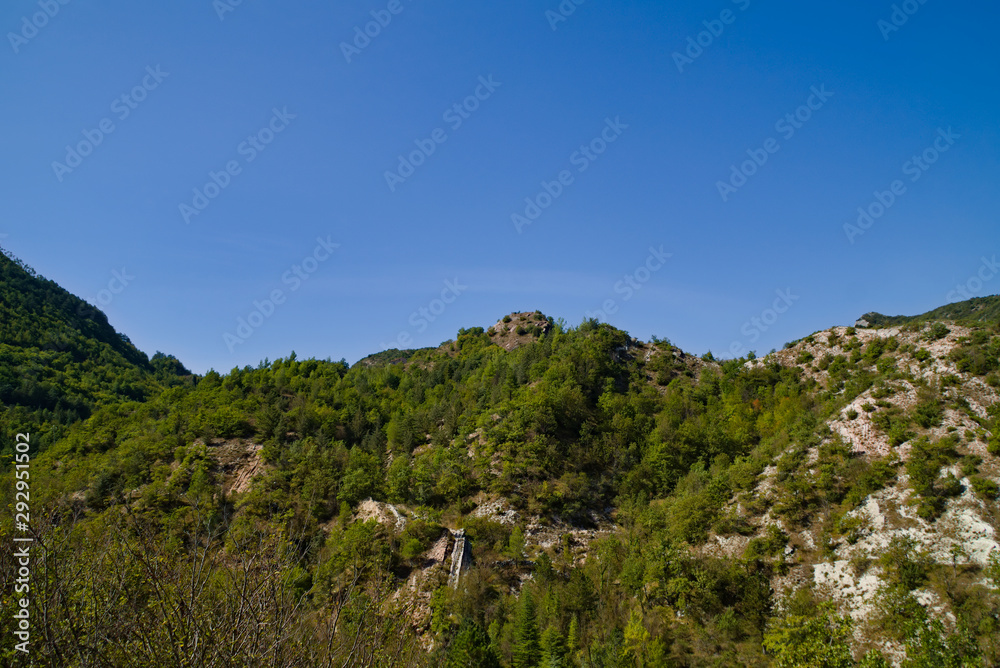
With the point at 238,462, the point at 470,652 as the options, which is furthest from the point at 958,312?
the point at 238,462

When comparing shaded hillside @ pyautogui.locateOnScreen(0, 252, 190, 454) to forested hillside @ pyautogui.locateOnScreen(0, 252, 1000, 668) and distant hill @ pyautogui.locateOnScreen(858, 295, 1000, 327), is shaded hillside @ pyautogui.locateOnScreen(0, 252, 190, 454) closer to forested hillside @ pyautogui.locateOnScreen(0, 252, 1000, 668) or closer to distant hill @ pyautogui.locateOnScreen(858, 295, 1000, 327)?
forested hillside @ pyautogui.locateOnScreen(0, 252, 1000, 668)

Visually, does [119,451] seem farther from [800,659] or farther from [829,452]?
[829,452]

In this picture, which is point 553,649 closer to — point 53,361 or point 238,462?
point 238,462

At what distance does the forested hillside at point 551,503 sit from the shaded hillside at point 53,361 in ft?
2.22

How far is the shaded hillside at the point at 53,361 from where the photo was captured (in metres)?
61.8

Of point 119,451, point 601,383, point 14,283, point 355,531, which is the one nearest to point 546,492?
point 355,531

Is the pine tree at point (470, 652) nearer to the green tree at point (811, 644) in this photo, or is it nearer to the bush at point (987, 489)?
the green tree at point (811, 644)

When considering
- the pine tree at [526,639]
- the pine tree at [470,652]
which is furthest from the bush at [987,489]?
the pine tree at [470,652]

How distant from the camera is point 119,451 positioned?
50.8 meters

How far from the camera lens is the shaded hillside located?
2432 inches

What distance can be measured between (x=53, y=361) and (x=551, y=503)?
76713mm

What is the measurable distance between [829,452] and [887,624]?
14201 millimetres

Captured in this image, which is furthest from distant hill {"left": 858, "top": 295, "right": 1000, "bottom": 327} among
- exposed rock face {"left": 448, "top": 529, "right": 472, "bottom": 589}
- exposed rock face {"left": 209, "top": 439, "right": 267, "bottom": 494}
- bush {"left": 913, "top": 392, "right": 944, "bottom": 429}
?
exposed rock face {"left": 209, "top": 439, "right": 267, "bottom": 494}

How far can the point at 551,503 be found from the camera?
4272 centimetres
